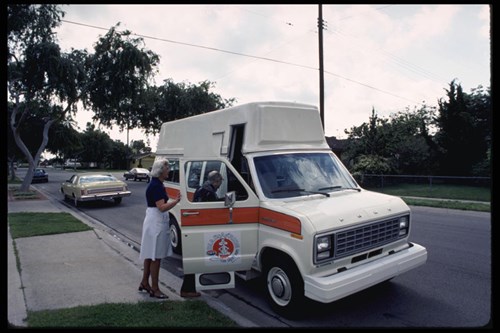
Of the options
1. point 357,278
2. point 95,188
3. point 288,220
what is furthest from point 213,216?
point 95,188

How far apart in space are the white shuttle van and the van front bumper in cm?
1

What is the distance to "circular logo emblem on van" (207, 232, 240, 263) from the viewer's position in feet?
14.8

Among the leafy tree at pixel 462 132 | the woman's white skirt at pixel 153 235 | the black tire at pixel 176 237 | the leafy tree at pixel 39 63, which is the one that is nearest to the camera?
the woman's white skirt at pixel 153 235

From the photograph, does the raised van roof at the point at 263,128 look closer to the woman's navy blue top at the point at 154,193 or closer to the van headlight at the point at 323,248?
the woman's navy blue top at the point at 154,193

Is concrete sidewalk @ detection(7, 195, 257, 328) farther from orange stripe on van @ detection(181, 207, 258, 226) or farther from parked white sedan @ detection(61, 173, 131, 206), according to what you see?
parked white sedan @ detection(61, 173, 131, 206)

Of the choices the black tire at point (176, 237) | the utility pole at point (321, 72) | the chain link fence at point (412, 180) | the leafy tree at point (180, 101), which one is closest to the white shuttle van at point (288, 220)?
the black tire at point (176, 237)

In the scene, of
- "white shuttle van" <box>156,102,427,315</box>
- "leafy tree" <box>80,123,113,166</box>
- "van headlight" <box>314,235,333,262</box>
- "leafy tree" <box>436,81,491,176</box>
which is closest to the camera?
"van headlight" <box>314,235,333,262</box>

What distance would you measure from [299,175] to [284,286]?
65.3 inches

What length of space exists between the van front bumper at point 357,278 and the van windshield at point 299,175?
1.24 meters

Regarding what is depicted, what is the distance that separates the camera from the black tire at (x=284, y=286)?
4035mm

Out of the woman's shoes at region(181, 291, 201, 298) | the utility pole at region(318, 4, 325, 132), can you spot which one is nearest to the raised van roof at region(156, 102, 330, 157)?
the woman's shoes at region(181, 291, 201, 298)

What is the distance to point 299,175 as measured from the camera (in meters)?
5.02

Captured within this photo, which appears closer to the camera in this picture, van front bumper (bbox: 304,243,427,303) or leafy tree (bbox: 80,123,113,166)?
van front bumper (bbox: 304,243,427,303)

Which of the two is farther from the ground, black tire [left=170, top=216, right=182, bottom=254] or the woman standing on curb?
the woman standing on curb
